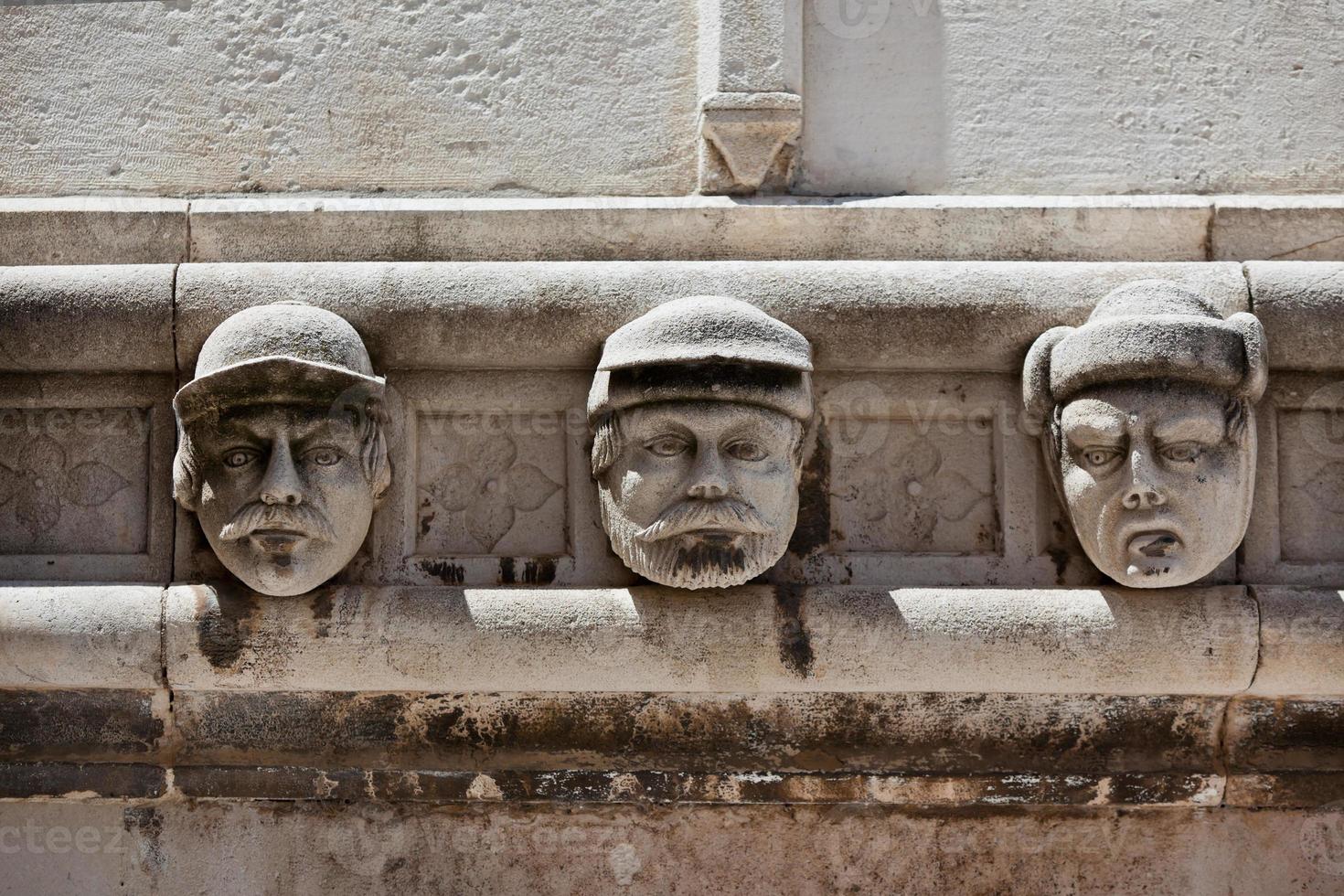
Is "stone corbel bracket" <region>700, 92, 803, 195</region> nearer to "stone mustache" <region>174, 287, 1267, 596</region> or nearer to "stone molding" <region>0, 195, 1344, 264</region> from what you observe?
"stone molding" <region>0, 195, 1344, 264</region>

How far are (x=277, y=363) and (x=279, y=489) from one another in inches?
9.3

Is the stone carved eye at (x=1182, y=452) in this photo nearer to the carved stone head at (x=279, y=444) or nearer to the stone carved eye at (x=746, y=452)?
the stone carved eye at (x=746, y=452)

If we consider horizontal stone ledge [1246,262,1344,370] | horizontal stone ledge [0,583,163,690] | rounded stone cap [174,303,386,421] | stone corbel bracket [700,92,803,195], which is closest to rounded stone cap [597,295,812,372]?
stone corbel bracket [700,92,803,195]

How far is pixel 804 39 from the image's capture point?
2.91 m

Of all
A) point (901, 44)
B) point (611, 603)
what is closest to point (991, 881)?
point (611, 603)

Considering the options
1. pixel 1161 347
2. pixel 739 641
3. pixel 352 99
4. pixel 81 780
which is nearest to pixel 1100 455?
pixel 1161 347

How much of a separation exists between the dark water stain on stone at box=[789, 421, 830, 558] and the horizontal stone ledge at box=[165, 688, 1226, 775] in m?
0.31

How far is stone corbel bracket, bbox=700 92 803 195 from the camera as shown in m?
2.80

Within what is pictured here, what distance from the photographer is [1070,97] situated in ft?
9.54

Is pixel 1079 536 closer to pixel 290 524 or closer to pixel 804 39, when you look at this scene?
pixel 804 39

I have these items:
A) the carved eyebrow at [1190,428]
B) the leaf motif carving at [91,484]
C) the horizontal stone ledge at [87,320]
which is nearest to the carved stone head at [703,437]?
the carved eyebrow at [1190,428]

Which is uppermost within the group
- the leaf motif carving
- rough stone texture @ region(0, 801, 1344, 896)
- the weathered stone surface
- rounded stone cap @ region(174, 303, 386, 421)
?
the weathered stone surface

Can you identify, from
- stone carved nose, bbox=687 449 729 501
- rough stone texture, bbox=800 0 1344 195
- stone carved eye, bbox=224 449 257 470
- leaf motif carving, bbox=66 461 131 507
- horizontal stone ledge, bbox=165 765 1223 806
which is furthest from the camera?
rough stone texture, bbox=800 0 1344 195

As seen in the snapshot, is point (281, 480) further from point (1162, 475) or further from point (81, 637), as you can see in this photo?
point (1162, 475)
